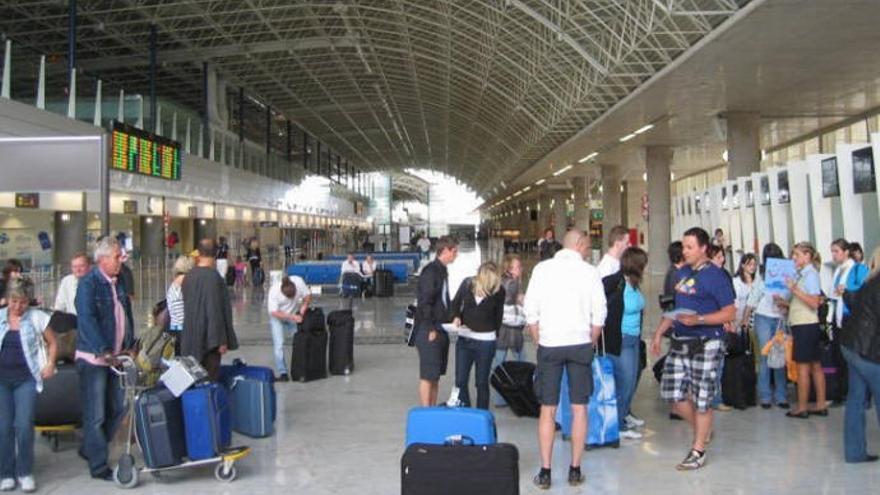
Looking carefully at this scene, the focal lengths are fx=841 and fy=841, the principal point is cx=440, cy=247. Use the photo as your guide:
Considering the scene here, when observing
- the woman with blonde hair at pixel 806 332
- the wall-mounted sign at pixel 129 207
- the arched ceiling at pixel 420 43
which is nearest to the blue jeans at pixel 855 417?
the woman with blonde hair at pixel 806 332

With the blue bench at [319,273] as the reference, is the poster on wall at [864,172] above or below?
above

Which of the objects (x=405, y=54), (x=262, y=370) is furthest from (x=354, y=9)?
(x=262, y=370)

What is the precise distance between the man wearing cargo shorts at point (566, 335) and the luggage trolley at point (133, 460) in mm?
2147

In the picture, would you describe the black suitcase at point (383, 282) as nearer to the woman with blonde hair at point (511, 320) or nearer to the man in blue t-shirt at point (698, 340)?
the woman with blonde hair at point (511, 320)

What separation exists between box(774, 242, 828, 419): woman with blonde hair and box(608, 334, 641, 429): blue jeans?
1.57 metres

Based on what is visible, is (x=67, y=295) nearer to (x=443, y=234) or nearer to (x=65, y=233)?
(x=443, y=234)

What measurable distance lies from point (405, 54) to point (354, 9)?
8.03 metres

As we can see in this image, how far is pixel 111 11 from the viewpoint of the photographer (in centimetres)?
3406

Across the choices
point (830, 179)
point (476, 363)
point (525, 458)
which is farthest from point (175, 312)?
point (830, 179)

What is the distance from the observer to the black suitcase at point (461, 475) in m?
3.98

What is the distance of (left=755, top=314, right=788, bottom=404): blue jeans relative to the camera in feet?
27.3

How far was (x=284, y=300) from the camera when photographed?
1036 centimetres

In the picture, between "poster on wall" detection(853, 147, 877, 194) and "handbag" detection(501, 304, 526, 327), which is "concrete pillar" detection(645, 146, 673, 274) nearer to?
Result: "poster on wall" detection(853, 147, 877, 194)

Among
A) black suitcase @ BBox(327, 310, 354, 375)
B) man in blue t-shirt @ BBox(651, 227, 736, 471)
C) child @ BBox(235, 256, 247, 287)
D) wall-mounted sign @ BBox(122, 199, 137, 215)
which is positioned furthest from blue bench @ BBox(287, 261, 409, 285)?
man in blue t-shirt @ BBox(651, 227, 736, 471)
